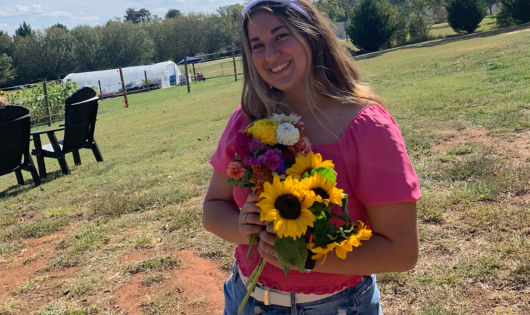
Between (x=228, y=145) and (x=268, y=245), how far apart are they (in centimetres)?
45

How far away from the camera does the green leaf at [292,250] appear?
1.22m

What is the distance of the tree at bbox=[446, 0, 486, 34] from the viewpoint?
32.9 meters

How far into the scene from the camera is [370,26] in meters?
34.8

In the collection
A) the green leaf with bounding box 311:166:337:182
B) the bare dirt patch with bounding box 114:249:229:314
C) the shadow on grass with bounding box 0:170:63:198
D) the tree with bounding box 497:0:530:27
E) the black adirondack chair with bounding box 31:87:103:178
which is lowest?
the shadow on grass with bounding box 0:170:63:198

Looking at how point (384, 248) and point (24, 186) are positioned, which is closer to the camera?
point (384, 248)

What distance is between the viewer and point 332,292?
1466mm

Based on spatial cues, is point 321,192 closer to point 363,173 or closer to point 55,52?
point 363,173

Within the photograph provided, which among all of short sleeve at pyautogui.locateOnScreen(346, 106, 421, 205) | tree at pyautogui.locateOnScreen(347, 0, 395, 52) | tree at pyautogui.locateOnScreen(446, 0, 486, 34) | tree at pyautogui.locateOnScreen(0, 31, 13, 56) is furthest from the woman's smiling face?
tree at pyautogui.locateOnScreen(0, 31, 13, 56)

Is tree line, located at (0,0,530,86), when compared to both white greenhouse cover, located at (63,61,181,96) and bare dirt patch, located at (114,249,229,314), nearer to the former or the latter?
white greenhouse cover, located at (63,61,181,96)

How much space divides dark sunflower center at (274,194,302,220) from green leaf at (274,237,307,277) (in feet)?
0.20

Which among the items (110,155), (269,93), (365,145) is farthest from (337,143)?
(110,155)

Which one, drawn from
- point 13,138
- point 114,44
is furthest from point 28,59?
point 13,138

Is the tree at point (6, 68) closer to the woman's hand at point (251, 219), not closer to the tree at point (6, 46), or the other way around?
the tree at point (6, 46)

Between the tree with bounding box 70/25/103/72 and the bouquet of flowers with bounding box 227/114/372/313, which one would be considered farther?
the tree with bounding box 70/25/103/72
